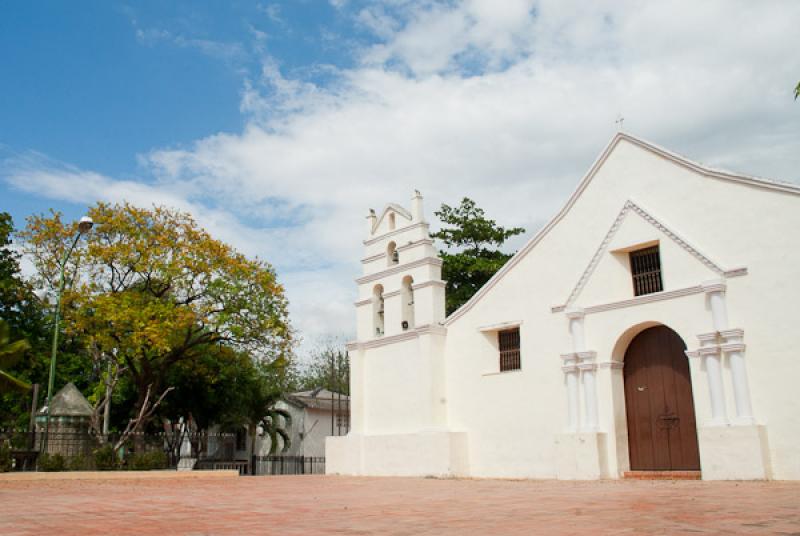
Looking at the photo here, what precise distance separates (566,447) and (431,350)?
4790 mm

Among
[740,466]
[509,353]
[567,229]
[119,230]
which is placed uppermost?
[119,230]

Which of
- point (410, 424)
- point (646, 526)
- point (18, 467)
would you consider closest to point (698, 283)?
point (410, 424)

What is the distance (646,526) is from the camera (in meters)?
5.84

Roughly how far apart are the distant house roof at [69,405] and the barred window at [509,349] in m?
14.2

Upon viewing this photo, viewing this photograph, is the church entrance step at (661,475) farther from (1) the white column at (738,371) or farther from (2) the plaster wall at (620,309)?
(1) the white column at (738,371)

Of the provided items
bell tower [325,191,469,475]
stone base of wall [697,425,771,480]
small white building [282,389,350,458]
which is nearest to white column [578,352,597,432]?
stone base of wall [697,425,771,480]

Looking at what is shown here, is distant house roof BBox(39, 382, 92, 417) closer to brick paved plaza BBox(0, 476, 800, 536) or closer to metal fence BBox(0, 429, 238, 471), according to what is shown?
metal fence BBox(0, 429, 238, 471)

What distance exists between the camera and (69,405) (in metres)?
23.8

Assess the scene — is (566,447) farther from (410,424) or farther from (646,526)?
(646,526)

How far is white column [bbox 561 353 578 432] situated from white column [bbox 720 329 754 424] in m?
3.34

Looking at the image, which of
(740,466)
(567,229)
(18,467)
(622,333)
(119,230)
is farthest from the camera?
(119,230)

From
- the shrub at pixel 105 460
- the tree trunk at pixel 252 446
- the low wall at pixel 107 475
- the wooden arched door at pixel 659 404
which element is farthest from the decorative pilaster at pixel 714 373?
the tree trunk at pixel 252 446

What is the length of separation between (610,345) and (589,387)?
1045 millimetres

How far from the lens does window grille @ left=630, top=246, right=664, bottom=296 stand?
1560 cm
